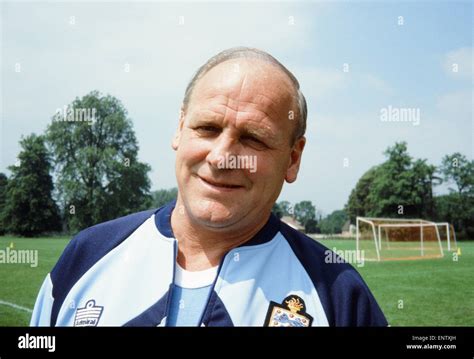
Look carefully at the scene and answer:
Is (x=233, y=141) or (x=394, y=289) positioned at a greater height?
(x=233, y=141)

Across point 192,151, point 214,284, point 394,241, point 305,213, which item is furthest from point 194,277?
point 394,241

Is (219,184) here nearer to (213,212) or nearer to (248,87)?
(213,212)

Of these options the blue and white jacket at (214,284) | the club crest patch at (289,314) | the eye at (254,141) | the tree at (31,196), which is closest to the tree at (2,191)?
the tree at (31,196)

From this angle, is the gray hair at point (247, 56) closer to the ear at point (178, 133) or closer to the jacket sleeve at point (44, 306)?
the ear at point (178, 133)

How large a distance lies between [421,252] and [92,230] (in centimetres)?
1017

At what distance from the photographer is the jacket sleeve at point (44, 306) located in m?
1.67

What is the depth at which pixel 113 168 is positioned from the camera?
255 cm

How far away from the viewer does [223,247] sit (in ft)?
5.65

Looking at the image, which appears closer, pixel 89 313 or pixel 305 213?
pixel 89 313

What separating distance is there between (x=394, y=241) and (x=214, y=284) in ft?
27.2

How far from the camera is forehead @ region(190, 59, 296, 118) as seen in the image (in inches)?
61.1

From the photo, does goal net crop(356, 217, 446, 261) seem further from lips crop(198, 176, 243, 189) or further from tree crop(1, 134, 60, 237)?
lips crop(198, 176, 243, 189)

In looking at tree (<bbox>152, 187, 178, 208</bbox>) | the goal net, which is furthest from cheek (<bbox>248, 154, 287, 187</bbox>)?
the goal net

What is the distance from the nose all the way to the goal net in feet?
17.2
